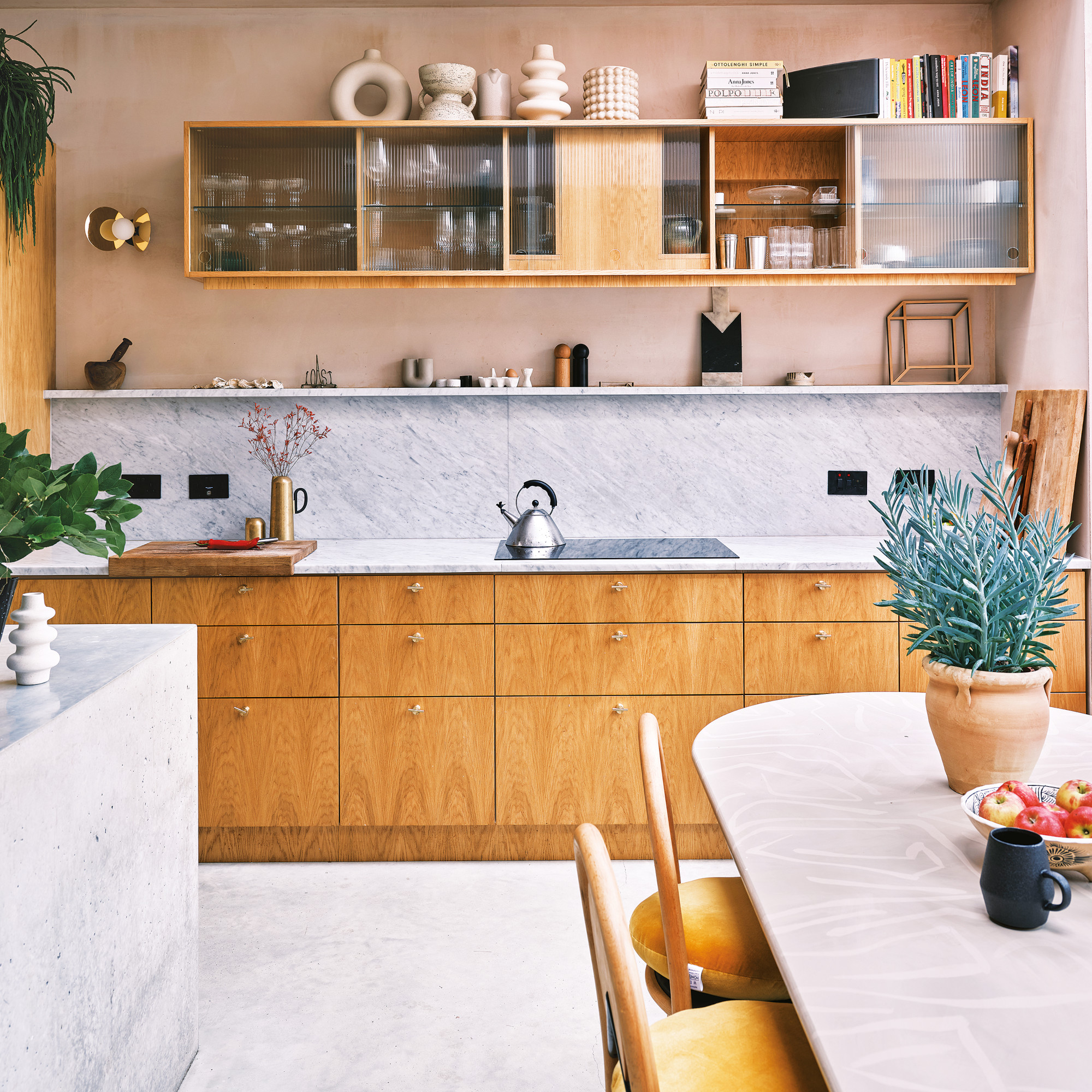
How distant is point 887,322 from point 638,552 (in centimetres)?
135

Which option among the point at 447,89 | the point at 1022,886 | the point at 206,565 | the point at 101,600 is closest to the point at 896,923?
the point at 1022,886

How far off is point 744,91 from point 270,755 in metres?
2.66

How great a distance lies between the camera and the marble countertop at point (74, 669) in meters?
1.36

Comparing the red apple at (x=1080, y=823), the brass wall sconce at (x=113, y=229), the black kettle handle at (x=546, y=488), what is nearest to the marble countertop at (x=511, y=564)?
the black kettle handle at (x=546, y=488)

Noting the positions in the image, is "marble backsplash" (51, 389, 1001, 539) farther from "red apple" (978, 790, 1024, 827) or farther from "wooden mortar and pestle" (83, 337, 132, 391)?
"red apple" (978, 790, 1024, 827)

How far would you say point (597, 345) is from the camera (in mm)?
3568

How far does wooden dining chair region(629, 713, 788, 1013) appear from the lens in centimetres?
145

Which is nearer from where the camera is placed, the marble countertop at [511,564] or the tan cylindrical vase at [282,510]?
the marble countertop at [511,564]

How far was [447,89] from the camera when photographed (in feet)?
10.5

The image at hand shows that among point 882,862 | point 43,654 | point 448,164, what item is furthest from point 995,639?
point 448,164

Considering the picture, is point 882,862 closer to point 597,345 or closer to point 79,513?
point 79,513

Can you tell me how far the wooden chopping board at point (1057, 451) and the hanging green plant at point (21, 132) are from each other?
11.3ft

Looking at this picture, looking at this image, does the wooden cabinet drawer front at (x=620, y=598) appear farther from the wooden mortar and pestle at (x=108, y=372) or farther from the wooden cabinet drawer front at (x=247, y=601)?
the wooden mortar and pestle at (x=108, y=372)

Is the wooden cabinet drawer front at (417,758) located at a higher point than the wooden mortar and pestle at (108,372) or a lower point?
lower
